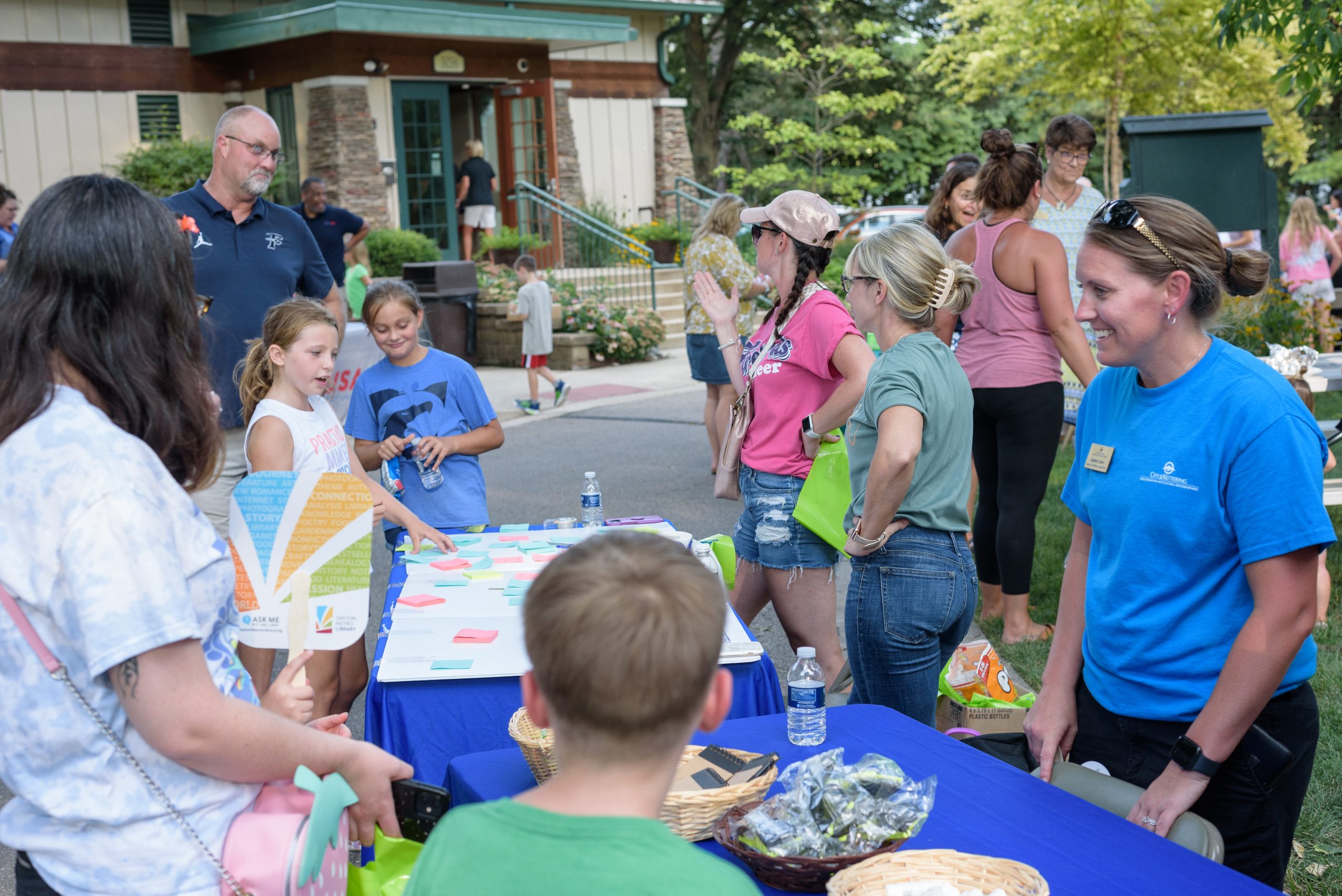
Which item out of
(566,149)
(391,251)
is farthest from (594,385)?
(566,149)

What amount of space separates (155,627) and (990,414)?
4.01 metres

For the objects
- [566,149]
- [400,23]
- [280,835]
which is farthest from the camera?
[566,149]

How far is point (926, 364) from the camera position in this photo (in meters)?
3.12

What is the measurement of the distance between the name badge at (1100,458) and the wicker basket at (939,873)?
90 centimetres

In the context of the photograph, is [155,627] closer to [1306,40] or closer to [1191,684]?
[1191,684]

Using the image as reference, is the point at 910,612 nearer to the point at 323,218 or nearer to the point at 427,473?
the point at 427,473

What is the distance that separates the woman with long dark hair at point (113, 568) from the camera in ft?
4.92

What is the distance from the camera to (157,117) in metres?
17.1

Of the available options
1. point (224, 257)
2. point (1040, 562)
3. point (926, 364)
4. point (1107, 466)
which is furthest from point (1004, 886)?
point (1040, 562)

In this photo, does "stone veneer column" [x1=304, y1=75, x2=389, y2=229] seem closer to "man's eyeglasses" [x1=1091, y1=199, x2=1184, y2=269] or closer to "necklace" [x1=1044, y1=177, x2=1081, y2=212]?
"necklace" [x1=1044, y1=177, x2=1081, y2=212]

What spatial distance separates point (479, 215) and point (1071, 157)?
44.6 feet

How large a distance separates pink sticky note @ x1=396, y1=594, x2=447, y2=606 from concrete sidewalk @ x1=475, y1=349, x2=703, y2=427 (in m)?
7.73

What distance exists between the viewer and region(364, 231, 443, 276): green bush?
53.3 ft

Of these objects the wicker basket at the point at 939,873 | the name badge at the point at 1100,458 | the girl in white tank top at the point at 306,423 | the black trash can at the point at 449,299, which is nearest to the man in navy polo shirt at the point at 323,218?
the black trash can at the point at 449,299
